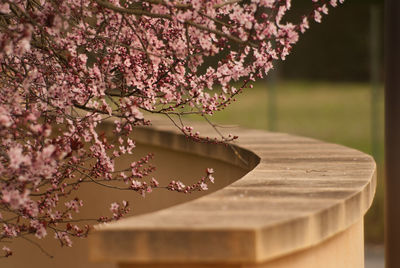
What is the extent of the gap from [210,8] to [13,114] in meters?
1.08

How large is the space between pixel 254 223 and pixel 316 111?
2404 centimetres

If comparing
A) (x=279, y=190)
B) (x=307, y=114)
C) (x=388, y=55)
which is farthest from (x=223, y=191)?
(x=307, y=114)

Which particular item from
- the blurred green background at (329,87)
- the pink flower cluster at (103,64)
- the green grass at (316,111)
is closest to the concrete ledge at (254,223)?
the pink flower cluster at (103,64)

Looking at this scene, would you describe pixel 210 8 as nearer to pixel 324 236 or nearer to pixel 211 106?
pixel 211 106

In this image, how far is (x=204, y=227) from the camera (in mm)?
2662

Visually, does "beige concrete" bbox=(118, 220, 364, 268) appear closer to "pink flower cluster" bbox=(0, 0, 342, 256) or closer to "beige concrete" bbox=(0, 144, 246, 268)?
"pink flower cluster" bbox=(0, 0, 342, 256)

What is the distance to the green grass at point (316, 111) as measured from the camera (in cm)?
2233

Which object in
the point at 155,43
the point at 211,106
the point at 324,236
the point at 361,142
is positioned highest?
the point at 155,43

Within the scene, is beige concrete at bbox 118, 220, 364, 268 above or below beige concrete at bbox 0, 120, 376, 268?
below

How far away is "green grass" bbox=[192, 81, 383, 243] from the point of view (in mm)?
22328

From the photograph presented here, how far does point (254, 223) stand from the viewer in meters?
2.75

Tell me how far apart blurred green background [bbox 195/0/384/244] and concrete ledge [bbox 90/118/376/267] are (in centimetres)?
1658

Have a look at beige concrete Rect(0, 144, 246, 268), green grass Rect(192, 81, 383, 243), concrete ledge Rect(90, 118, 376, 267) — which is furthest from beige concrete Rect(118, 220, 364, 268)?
green grass Rect(192, 81, 383, 243)

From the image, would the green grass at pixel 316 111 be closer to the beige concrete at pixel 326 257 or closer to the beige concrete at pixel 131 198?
Result: the beige concrete at pixel 131 198
